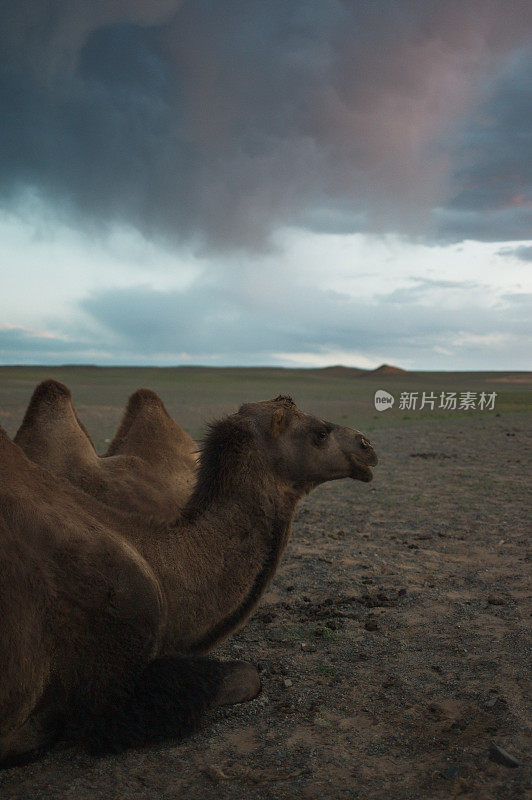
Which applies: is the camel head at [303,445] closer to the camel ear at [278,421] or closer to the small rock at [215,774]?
the camel ear at [278,421]

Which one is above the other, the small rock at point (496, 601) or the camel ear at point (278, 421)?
the camel ear at point (278, 421)

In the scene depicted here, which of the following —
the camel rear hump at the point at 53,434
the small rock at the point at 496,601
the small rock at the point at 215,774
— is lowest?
the small rock at the point at 215,774

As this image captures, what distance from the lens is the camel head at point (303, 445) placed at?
488 cm

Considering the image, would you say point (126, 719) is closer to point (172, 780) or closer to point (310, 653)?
point (172, 780)

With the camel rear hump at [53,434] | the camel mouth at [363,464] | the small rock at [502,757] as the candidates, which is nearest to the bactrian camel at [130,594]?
the camel mouth at [363,464]

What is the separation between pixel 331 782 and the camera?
366 centimetres

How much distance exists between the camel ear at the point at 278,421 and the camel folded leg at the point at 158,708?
171 cm

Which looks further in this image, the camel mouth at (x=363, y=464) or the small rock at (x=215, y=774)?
the camel mouth at (x=363, y=464)

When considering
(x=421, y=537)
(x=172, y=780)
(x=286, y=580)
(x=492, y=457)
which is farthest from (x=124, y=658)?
(x=492, y=457)

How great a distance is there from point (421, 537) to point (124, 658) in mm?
6080

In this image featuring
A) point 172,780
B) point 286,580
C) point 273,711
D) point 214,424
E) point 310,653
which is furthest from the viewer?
point 286,580

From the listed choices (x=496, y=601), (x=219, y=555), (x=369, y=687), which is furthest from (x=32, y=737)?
(x=496, y=601)

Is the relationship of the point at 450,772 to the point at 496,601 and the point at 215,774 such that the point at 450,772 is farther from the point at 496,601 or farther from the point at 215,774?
the point at 496,601

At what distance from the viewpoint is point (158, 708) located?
3.96 meters
